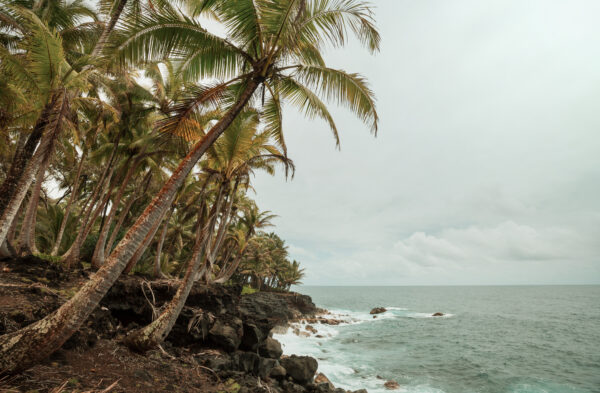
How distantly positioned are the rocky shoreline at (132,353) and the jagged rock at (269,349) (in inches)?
1.4

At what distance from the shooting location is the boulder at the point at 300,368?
411 inches

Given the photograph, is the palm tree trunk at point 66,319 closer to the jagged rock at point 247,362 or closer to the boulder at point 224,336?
the jagged rock at point 247,362

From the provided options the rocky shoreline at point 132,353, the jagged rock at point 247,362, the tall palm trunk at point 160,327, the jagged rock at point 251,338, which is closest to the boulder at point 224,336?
the rocky shoreline at point 132,353

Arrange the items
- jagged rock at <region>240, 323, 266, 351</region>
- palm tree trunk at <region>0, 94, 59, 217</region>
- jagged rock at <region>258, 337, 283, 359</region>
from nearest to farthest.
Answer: palm tree trunk at <region>0, 94, 59, 217</region> < jagged rock at <region>240, 323, 266, 351</region> < jagged rock at <region>258, 337, 283, 359</region>

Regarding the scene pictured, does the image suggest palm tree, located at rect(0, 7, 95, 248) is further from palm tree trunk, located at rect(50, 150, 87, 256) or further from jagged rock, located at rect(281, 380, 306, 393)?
jagged rock, located at rect(281, 380, 306, 393)

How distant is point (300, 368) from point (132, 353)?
6.54 meters

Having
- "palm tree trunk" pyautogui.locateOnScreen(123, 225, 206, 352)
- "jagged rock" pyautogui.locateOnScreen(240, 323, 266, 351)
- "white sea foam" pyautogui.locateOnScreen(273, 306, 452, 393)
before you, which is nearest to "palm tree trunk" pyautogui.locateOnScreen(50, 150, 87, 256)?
"palm tree trunk" pyautogui.locateOnScreen(123, 225, 206, 352)

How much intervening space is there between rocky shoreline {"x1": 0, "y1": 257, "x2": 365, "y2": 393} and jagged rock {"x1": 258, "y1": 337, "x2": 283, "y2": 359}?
36 millimetres

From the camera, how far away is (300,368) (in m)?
10.5

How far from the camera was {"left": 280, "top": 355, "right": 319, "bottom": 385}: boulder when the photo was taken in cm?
1043

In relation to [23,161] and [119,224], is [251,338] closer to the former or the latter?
[119,224]

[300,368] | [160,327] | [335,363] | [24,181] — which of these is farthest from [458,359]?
[24,181]

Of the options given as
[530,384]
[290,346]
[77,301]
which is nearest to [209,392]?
[77,301]

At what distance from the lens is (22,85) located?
6.89 m
